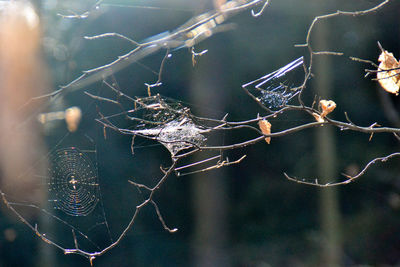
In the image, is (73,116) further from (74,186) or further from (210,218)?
(210,218)

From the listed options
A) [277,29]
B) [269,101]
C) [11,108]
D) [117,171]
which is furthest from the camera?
[277,29]

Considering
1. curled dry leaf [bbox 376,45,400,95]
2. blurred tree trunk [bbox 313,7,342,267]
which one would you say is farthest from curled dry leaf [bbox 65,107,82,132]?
curled dry leaf [bbox 376,45,400,95]

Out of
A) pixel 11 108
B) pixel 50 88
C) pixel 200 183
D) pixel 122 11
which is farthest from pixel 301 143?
pixel 11 108

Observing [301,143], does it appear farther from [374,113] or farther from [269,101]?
[269,101]

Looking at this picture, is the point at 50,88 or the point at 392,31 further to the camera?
the point at 392,31

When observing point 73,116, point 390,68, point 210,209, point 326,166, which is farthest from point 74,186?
point 326,166

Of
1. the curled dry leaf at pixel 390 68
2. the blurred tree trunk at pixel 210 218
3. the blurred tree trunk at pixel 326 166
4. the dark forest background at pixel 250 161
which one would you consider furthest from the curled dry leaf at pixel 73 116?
the curled dry leaf at pixel 390 68
